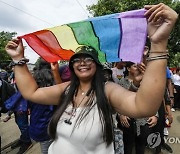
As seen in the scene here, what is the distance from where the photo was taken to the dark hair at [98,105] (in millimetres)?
1681

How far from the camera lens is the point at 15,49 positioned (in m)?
2.04

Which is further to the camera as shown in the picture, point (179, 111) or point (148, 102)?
point (179, 111)

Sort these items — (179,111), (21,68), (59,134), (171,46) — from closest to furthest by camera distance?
1. (59,134)
2. (21,68)
3. (179,111)
4. (171,46)

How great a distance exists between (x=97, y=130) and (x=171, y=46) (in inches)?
621

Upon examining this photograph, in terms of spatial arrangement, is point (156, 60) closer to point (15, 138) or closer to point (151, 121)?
point (151, 121)

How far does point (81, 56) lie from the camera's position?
1867 millimetres

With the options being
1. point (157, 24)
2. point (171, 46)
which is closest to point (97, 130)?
point (157, 24)

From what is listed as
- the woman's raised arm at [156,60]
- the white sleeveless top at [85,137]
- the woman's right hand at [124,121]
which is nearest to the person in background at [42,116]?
the woman's right hand at [124,121]

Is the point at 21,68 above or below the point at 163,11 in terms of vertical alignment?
below

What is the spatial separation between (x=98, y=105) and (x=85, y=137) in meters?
0.21

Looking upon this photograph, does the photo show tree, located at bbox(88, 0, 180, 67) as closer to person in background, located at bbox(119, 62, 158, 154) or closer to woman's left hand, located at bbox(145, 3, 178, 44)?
person in background, located at bbox(119, 62, 158, 154)

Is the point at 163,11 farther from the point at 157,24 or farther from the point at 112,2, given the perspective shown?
the point at 112,2

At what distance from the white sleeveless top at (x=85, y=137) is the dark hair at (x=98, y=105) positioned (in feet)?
0.11

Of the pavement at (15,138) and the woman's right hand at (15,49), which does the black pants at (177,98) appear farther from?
the woman's right hand at (15,49)
